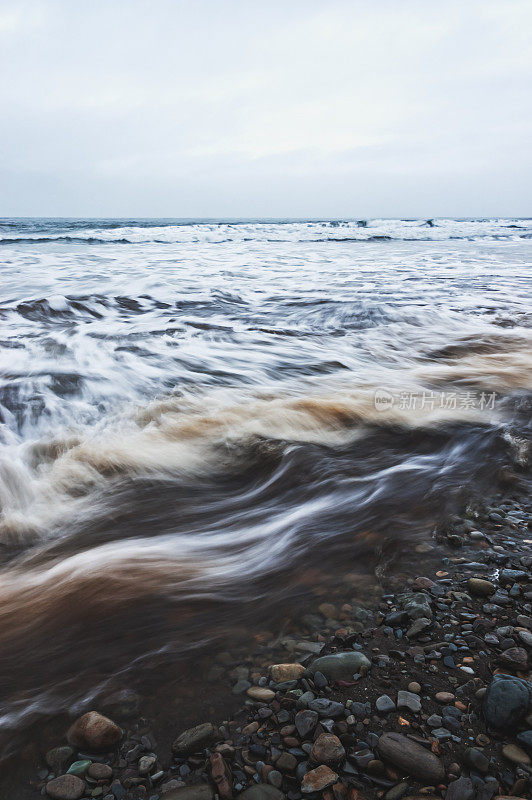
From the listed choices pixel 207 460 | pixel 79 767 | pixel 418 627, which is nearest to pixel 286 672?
pixel 418 627

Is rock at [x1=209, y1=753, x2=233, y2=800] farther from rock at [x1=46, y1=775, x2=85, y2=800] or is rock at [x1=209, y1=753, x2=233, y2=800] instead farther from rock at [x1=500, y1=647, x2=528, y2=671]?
rock at [x1=500, y1=647, x2=528, y2=671]

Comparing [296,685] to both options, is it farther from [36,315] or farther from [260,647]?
[36,315]

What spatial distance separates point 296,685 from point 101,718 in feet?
1.74

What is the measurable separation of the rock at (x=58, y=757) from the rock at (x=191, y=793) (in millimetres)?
286

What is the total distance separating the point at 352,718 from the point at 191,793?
43cm

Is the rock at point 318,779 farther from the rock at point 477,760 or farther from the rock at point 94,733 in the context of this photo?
the rock at point 94,733

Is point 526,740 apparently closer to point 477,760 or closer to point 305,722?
point 477,760

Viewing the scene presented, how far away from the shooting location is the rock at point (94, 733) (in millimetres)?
1221

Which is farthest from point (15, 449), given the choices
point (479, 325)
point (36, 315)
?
point (479, 325)

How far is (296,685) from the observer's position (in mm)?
1376

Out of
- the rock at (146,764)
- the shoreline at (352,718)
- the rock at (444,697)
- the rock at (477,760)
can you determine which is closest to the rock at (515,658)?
the shoreline at (352,718)

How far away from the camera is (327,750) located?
1164mm

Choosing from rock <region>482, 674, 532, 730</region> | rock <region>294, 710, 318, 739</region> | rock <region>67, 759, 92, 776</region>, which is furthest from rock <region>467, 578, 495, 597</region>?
rock <region>67, 759, 92, 776</region>

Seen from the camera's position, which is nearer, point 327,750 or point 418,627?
point 327,750
